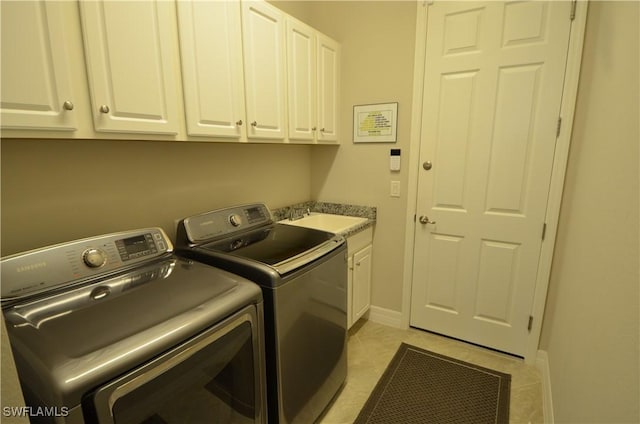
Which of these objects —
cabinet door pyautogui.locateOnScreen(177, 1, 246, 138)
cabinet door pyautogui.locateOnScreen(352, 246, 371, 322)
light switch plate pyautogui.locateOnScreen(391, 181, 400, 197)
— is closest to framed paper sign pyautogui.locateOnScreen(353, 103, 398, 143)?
light switch plate pyautogui.locateOnScreen(391, 181, 400, 197)

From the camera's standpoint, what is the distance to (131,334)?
2.83ft

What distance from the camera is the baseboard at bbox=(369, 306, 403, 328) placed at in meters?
2.58

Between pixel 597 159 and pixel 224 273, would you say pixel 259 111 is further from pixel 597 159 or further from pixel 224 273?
pixel 597 159

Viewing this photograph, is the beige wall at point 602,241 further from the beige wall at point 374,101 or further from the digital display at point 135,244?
the digital display at point 135,244

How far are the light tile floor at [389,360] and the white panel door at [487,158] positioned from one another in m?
0.11

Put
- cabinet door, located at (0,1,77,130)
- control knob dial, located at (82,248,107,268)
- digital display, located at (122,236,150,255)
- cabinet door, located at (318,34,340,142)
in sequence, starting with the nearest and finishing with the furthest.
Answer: cabinet door, located at (0,1,77,130), control knob dial, located at (82,248,107,268), digital display, located at (122,236,150,255), cabinet door, located at (318,34,340,142)

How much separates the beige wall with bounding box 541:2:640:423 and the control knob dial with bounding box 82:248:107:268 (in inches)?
65.8

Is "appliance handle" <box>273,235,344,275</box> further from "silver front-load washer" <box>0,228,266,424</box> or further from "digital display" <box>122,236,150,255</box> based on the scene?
"digital display" <box>122,236,150,255</box>

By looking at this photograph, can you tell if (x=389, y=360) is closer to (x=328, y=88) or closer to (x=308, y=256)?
(x=308, y=256)

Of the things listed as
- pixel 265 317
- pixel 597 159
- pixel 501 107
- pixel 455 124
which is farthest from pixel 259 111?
pixel 597 159

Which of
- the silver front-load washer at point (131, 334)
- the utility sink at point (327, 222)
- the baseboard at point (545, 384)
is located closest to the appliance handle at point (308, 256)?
the silver front-load washer at point (131, 334)

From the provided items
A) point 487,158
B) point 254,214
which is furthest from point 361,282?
point 487,158

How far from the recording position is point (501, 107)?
78.2 inches

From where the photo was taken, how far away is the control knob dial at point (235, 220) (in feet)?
5.91
